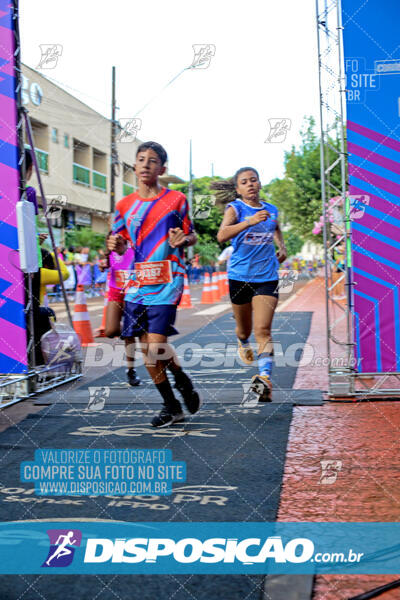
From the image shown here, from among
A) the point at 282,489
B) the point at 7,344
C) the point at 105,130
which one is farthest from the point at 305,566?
the point at 105,130

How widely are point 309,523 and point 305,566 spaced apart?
1.43 ft

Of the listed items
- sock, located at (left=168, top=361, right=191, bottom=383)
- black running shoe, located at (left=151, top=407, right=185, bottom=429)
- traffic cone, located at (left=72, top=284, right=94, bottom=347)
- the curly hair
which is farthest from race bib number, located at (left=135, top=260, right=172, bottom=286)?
traffic cone, located at (left=72, top=284, right=94, bottom=347)

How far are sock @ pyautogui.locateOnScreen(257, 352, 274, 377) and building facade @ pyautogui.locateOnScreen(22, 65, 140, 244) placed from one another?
68.7ft

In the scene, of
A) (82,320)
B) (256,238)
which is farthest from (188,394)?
(82,320)

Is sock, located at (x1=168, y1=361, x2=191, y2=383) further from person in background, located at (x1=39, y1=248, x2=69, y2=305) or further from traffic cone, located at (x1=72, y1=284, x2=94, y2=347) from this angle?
traffic cone, located at (x1=72, y1=284, x2=94, y2=347)

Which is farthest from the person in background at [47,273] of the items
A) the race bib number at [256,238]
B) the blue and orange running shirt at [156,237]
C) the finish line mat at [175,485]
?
the blue and orange running shirt at [156,237]

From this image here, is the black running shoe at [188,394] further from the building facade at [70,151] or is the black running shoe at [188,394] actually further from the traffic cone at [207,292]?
the building facade at [70,151]

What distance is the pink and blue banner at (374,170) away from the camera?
6.19 meters

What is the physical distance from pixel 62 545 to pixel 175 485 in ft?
3.08

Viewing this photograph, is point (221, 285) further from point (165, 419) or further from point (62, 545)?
point (62, 545)

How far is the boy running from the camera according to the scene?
209 inches

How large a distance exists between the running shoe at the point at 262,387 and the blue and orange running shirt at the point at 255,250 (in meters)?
0.87

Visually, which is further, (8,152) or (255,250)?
(255,250)

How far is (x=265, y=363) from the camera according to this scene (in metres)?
6.30
